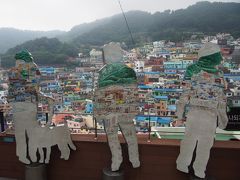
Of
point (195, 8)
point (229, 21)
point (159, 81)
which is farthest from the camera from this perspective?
point (195, 8)

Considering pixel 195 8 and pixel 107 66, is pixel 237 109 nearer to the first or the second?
pixel 107 66

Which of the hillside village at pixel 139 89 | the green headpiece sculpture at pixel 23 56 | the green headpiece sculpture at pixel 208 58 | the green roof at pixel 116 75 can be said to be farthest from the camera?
the hillside village at pixel 139 89

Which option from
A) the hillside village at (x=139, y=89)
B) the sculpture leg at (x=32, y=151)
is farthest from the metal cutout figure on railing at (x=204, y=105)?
the sculpture leg at (x=32, y=151)

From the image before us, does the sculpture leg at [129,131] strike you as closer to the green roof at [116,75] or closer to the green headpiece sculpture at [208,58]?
the green roof at [116,75]

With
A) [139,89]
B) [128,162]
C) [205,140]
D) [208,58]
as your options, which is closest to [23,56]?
[139,89]

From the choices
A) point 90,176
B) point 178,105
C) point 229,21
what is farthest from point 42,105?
point 229,21

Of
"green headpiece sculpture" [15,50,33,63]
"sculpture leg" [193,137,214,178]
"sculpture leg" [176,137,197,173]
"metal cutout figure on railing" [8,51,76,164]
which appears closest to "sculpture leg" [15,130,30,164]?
"metal cutout figure on railing" [8,51,76,164]

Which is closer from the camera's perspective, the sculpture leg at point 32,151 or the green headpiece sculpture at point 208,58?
the green headpiece sculpture at point 208,58
